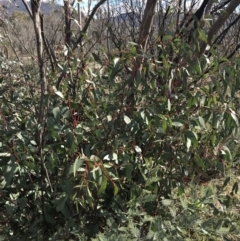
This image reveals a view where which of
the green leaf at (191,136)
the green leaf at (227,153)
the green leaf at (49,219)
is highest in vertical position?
the green leaf at (191,136)

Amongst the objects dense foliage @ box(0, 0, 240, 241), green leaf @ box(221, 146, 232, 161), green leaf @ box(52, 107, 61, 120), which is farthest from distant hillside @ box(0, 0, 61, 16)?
green leaf @ box(221, 146, 232, 161)

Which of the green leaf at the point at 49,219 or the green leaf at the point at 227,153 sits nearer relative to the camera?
the green leaf at the point at 227,153

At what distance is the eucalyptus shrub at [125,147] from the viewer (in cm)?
150

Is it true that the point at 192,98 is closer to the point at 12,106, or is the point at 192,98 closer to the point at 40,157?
the point at 40,157

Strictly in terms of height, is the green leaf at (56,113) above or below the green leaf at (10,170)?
above

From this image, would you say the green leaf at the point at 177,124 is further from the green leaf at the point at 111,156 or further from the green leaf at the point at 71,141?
the green leaf at the point at 71,141

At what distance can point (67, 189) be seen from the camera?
1413 mm

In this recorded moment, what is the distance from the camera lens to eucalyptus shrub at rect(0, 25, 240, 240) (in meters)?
1.50

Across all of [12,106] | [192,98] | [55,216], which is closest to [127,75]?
[192,98]

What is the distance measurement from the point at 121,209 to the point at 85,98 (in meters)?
0.54

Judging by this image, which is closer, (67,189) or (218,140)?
(67,189)

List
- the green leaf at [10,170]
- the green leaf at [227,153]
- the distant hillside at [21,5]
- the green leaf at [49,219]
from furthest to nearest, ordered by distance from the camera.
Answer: the distant hillside at [21,5] → the green leaf at [49,219] → the green leaf at [227,153] → the green leaf at [10,170]

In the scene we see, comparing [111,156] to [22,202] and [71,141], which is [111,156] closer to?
[71,141]

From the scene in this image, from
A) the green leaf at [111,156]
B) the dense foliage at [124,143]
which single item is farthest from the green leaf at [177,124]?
the green leaf at [111,156]
